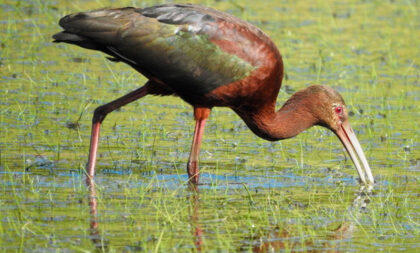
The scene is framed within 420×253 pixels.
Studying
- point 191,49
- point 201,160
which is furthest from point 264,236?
point 201,160

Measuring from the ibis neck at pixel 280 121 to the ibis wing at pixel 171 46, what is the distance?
48 cm

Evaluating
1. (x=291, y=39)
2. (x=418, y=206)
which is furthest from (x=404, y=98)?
(x=418, y=206)

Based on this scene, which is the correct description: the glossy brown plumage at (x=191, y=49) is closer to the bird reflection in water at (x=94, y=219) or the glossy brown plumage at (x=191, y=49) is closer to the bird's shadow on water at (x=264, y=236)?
the bird reflection in water at (x=94, y=219)

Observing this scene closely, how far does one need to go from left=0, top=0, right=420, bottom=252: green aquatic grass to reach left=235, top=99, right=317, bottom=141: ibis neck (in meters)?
0.36

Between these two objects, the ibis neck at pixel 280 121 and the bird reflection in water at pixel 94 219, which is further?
the ibis neck at pixel 280 121

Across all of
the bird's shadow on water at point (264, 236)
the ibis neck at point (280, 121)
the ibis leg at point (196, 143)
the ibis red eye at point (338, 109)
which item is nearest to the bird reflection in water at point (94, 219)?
the bird's shadow on water at point (264, 236)

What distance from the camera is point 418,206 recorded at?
27.8 feet

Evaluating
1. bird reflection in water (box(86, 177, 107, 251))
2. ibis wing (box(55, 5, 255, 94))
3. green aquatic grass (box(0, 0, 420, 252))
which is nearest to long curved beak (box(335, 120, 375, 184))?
green aquatic grass (box(0, 0, 420, 252))

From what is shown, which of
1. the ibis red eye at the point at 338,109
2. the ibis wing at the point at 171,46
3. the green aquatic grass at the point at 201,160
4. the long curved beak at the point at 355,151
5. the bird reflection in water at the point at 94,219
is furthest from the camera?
the ibis red eye at the point at 338,109

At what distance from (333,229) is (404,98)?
4.68 meters

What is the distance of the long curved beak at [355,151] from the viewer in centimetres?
909

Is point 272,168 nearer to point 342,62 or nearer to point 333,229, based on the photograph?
point 333,229

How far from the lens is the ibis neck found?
924cm

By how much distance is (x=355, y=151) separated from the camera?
9414 mm
